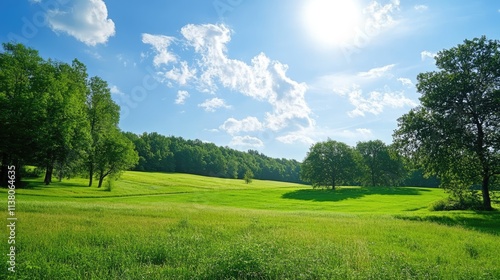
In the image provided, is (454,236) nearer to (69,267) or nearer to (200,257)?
(200,257)

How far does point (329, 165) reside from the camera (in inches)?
3558

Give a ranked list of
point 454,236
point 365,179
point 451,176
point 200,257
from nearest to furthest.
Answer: point 200,257 < point 454,236 < point 451,176 < point 365,179

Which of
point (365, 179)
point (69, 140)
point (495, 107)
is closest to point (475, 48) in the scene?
point (495, 107)

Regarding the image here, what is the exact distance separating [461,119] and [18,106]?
52.3 meters

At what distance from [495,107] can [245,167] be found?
464 feet

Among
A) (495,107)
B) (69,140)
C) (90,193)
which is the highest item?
(495,107)

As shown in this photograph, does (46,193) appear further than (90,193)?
No

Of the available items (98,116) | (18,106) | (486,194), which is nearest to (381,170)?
(486,194)

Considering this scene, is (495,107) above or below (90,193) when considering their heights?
above

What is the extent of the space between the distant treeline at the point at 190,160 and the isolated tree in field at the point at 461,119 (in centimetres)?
10278

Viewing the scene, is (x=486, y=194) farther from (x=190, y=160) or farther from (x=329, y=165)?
(x=190, y=160)

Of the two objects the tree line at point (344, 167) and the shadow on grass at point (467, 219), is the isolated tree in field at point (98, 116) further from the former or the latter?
the tree line at point (344, 167)

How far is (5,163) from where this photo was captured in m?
42.8

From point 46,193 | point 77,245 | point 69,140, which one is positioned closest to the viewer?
point 77,245
